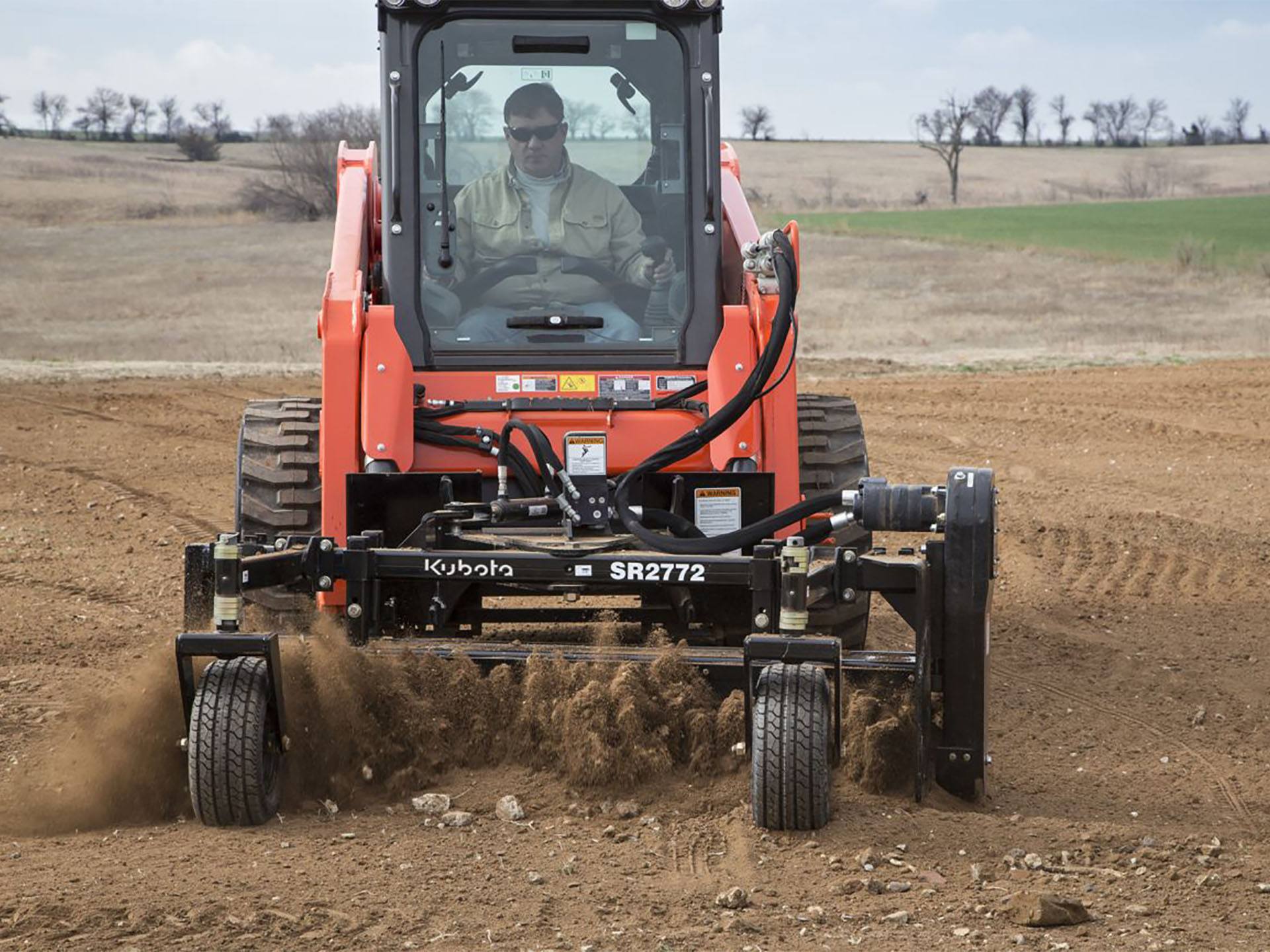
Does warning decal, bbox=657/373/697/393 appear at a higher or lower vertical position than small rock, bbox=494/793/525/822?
higher

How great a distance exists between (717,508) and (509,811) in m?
1.68

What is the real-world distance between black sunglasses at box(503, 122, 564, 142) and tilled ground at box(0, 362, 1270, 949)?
2616 mm

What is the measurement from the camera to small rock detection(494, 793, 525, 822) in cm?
536

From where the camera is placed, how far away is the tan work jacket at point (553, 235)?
7000 millimetres

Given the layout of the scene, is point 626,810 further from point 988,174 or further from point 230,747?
point 988,174

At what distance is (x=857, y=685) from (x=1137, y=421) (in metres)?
10.1

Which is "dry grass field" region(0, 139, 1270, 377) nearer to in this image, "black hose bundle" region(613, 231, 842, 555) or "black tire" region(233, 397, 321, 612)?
"black tire" region(233, 397, 321, 612)

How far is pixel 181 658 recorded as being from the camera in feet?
17.4

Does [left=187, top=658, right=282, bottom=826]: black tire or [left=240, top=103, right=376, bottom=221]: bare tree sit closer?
[left=187, top=658, right=282, bottom=826]: black tire

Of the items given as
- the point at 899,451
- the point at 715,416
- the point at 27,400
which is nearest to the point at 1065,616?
the point at 715,416

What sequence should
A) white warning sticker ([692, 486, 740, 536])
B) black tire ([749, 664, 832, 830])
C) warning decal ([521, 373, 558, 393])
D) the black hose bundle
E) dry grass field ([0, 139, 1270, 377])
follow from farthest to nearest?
dry grass field ([0, 139, 1270, 377]) < warning decal ([521, 373, 558, 393]) < white warning sticker ([692, 486, 740, 536]) < the black hose bundle < black tire ([749, 664, 832, 830])

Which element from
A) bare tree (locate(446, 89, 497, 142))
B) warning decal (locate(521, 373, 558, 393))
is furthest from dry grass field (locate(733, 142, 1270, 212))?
warning decal (locate(521, 373, 558, 393))

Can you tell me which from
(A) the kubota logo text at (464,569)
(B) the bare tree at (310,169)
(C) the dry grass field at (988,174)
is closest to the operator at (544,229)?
(A) the kubota logo text at (464,569)

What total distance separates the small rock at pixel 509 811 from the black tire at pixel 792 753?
76 cm
